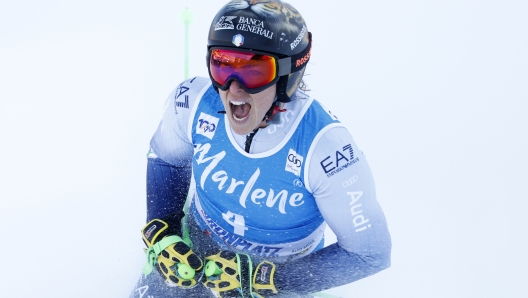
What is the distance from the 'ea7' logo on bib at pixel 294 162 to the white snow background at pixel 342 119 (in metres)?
1.59

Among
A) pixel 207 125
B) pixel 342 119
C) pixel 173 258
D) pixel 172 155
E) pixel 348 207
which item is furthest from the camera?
pixel 342 119

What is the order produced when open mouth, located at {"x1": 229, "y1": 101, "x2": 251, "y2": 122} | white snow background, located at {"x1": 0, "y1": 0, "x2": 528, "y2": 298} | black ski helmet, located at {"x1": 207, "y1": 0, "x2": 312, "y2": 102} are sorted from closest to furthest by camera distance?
1. black ski helmet, located at {"x1": 207, "y1": 0, "x2": 312, "y2": 102}
2. open mouth, located at {"x1": 229, "y1": 101, "x2": 251, "y2": 122}
3. white snow background, located at {"x1": 0, "y1": 0, "x2": 528, "y2": 298}

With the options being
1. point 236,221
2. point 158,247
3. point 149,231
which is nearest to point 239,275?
point 236,221

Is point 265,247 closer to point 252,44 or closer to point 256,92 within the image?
point 256,92

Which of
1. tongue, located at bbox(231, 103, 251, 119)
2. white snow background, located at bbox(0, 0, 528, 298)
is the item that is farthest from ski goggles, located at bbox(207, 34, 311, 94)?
white snow background, located at bbox(0, 0, 528, 298)

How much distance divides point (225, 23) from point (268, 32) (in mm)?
177

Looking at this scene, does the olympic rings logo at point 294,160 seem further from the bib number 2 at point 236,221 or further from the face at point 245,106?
the bib number 2 at point 236,221

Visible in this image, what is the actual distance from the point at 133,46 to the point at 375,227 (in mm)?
4524

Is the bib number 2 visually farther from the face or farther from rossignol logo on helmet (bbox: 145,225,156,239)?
the face

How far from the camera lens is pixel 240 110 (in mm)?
2246

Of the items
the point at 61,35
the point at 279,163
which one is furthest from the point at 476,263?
the point at 61,35

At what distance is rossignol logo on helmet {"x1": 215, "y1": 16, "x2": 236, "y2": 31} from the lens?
213 centimetres

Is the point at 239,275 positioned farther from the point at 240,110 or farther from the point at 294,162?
the point at 240,110

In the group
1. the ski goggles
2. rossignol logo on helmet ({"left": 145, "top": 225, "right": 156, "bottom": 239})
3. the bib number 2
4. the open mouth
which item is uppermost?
the ski goggles
